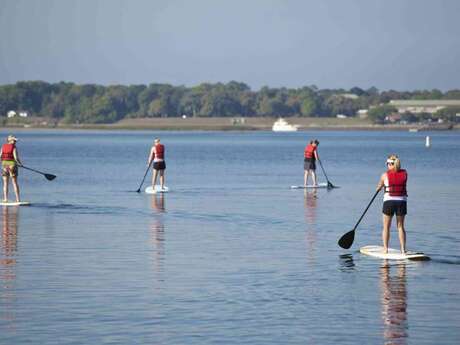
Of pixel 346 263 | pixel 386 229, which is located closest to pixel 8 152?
pixel 346 263

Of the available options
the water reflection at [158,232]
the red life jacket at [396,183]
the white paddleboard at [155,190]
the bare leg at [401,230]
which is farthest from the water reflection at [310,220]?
the white paddleboard at [155,190]

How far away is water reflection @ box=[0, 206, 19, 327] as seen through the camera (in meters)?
15.0

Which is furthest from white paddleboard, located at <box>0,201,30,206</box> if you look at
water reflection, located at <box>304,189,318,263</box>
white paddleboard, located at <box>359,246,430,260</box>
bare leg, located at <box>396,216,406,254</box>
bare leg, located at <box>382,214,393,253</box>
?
bare leg, located at <box>396,216,406,254</box>

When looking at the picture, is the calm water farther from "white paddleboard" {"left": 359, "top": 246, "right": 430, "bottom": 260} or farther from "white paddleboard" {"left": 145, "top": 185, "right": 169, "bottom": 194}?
"white paddleboard" {"left": 145, "top": 185, "right": 169, "bottom": 194}

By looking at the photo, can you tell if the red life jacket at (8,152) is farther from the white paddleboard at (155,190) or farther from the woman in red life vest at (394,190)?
the woman in red life vest at (394,190)

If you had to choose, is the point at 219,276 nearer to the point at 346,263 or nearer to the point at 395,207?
the point at 346,263

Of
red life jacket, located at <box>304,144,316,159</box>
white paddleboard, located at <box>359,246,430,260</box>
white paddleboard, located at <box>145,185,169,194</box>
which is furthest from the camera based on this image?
red life jacket, located at <box>304,144,316,159</box>

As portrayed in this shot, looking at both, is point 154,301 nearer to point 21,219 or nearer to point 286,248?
point 286,248

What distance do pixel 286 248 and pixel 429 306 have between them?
249 inches

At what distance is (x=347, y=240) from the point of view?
69.3 feet

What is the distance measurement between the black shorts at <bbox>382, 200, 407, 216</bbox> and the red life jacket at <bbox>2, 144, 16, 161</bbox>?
41.8ft

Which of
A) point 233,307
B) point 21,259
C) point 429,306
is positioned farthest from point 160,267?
point 429,306

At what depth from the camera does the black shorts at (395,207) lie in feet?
63.9

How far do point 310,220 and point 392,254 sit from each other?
24.9 feet
